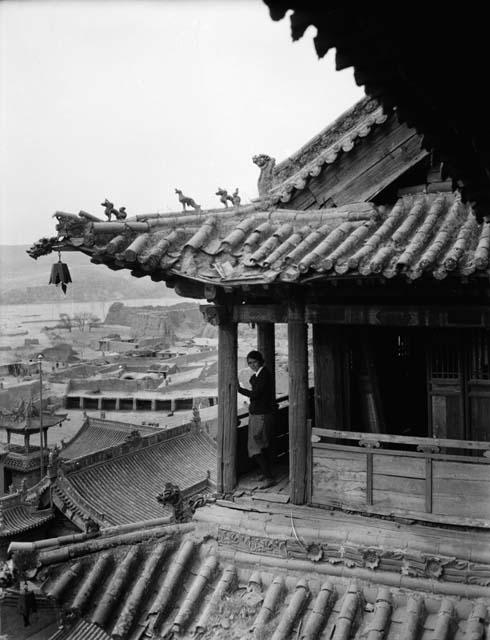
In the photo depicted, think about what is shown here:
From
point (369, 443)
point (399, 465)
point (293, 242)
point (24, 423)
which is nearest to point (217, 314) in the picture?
point (293, 242)

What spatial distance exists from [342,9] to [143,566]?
22.4ft

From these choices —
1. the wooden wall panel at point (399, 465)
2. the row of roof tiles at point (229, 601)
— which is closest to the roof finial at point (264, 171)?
the wooden wall panel at point (399, 465)

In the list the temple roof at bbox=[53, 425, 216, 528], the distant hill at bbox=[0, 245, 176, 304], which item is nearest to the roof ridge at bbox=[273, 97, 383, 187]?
the temple roof at bbox=[53, 425, 216, 528]

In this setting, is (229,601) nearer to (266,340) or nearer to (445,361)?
(445,361)

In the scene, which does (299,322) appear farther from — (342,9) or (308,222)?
(342,9)

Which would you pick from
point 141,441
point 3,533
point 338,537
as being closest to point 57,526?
point 3,533

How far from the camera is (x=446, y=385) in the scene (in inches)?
303

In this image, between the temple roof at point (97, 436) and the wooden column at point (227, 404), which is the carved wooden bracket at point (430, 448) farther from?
the temple roof at point (97, 436)

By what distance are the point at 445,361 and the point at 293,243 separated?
243cm

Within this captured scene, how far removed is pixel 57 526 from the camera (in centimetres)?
2339

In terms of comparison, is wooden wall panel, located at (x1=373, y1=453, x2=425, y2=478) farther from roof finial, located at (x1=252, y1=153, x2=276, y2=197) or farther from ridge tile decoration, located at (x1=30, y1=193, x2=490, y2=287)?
roof finial, located at (x1=252, y1=153, x2=276, y2=197)

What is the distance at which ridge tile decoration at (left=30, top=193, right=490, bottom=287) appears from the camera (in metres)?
6.07

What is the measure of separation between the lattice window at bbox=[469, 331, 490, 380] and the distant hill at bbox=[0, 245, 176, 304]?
87.7 meters

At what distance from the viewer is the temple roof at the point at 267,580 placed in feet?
20.8
